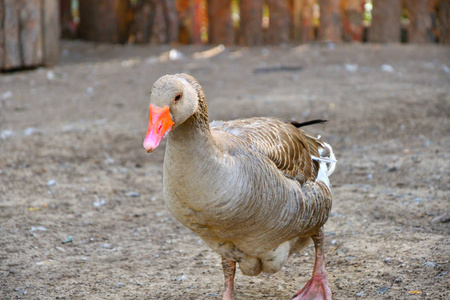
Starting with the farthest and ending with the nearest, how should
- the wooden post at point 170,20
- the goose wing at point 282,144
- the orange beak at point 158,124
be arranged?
the wooden post at point 170,20 < the goose wing at point 282,144 < the orange beak at point 158,124

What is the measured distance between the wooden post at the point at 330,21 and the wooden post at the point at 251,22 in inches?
47.2

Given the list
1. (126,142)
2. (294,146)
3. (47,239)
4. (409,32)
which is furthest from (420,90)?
(47,239)

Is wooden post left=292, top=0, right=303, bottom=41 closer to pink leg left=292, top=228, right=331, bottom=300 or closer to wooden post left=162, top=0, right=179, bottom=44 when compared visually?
wooden post left=162, top=0, right=179, bottom=44

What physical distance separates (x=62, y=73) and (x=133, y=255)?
6.44 meters

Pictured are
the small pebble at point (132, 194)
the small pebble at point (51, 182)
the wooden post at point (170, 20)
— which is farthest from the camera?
the wooden post at point (170, 20)

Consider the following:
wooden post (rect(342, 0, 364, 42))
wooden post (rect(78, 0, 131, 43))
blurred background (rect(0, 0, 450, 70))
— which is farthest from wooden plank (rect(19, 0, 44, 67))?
wooden post (rect(342, 0, 364, 42))

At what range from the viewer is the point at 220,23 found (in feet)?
36.8

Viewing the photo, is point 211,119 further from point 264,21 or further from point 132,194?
point 264,21

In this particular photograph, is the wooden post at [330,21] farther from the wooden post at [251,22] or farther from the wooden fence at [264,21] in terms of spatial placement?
the wooden post at [251,22]

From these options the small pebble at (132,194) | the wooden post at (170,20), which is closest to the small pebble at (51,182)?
the small pebble at (132,194)

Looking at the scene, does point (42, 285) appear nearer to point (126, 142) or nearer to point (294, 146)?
point (294, 146)

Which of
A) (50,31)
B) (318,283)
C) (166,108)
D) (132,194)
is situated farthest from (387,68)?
(166,108)

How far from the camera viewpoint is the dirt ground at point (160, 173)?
3920 millimetres

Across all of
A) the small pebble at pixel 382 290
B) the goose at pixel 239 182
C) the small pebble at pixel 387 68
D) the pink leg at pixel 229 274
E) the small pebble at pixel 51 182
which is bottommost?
the small pebble at pixel 51 182
